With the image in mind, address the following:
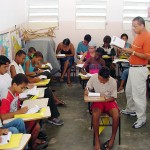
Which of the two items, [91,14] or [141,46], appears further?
[91,14]

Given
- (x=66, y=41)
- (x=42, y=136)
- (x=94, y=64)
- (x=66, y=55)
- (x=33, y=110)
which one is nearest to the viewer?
(x=33, y=110)

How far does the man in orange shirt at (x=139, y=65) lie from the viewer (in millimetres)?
4445

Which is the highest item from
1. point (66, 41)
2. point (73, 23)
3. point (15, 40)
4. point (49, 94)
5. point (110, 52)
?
point (73, 23)

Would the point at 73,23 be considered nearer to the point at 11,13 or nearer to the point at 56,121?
the point at 11,13

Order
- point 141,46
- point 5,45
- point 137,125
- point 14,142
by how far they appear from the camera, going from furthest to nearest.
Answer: point 5,45 < point 137,125 < point 141,46 < point 14,142

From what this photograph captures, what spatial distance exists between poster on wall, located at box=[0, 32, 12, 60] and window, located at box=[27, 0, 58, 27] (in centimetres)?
273

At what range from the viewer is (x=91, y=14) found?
805cm

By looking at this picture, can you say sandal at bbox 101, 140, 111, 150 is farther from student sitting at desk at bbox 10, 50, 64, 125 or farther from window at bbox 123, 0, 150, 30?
window at bbox 123, 0, 150, 30

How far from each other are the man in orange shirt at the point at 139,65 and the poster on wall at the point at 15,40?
250 cm

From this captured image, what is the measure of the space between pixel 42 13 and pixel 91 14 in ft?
4.59

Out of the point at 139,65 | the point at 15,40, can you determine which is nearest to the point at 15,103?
the point at 139,65

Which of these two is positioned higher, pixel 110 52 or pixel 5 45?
pixel 5 45

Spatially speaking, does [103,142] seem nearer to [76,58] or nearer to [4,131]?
[4,131]

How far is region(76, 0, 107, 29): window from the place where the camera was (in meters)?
7.97
